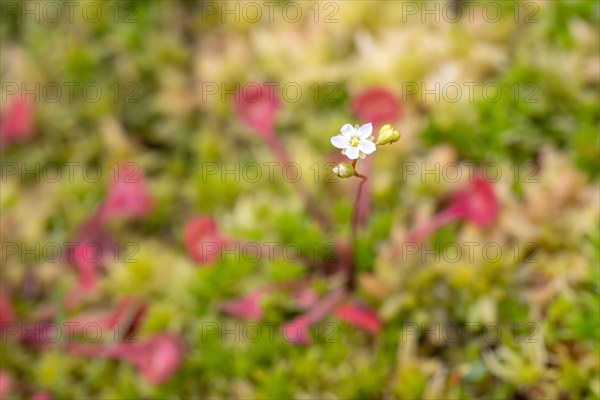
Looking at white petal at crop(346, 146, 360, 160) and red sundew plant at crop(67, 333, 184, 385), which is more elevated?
white petal at crop(346, 146, 360, 160)

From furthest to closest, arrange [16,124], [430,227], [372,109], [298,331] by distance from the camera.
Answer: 1. [16,124]
2. [372,109]
3. [430,227]
4. [298,331]

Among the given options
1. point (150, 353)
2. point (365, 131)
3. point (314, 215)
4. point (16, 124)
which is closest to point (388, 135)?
point (365, 131)

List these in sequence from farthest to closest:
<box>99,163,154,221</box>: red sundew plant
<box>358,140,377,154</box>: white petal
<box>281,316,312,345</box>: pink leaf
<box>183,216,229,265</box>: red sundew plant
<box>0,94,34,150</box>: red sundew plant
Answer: <box>0,94,34,150</box>: red sundew plant, <box>99,163,154,221</box>: red sundew plant, <box>183,216,229,265</box>: red sundew plant, <box>281,316,312,345</box>: pink leaf, <box>358,140,377,154</box>: white petal

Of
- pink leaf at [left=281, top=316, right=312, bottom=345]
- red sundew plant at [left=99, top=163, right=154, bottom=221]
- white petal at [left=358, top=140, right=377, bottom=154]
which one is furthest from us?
red sundew plant at [left=99, top=163, right=154, bottom=221]

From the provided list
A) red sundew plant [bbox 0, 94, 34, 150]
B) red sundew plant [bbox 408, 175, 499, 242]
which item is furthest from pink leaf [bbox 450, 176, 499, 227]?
red sundew plant [bbox 0, 94, 34, 150]

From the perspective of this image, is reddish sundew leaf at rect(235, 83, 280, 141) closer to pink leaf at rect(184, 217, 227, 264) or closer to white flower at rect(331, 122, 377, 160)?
pink leaf at rect(184, 217, 227, 264)

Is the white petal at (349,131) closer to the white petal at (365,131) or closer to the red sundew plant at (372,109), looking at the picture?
the white petal at (365,131)

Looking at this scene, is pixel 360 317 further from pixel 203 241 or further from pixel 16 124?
pixel 16 124

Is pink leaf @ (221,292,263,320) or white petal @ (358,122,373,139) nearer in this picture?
white petal @ (358,122,373,139)

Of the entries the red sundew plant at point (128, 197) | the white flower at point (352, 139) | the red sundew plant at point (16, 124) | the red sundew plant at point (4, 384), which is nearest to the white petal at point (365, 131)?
the white flower at point (352, 139)
